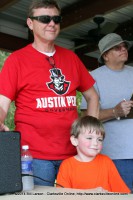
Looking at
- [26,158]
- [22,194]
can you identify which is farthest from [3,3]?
[22,194]

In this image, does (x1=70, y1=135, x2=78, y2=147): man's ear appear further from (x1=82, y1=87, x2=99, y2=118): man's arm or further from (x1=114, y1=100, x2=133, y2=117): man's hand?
(x1=114, y1=100, x2=133, y2=117): man's hand

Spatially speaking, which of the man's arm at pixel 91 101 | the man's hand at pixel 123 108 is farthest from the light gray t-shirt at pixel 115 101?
the man's arm at pixel 91 101

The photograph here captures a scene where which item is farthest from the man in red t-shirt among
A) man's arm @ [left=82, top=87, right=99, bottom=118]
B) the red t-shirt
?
man's arm @ [left=82, top=87, right=99, bottom=118]

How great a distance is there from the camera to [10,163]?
1.15 m

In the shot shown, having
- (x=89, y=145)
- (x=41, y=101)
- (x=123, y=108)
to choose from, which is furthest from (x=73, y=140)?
(x=123, y=108)

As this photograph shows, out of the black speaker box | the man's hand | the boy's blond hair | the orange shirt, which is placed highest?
the man's hand

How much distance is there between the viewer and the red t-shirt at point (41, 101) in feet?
5.87

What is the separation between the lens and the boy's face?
188 centimetres

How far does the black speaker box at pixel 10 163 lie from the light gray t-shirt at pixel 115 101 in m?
1.18

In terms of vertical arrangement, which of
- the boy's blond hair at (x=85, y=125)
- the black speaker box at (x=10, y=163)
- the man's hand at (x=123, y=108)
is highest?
the man's hand at (x=123, y=108)

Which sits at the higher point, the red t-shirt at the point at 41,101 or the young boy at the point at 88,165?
the red t-shirt at the point at 41,101

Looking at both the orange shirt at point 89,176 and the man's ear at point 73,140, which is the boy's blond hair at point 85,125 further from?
the orange shirt at point 89,176

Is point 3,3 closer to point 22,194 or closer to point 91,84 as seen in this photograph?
point 91,84

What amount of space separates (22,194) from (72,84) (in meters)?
0.85
